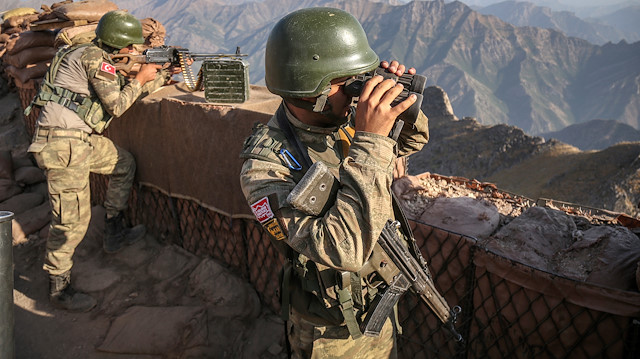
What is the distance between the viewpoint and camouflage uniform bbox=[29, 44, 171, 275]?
3789 millimetres

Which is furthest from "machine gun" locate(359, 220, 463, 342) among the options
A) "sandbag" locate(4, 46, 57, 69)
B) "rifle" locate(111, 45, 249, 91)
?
"sandbag" locate(4, 46, 57, 69)

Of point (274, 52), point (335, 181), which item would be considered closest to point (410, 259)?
point (335, 181)

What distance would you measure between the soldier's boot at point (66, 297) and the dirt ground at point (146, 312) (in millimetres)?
64

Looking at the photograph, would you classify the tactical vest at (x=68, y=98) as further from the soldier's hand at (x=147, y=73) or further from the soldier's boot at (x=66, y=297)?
the soldier's boot at (x=66, y=297)

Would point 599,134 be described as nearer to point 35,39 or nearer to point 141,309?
point 35,39

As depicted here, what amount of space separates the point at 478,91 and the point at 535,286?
13092 centimetres

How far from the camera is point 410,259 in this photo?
6.66 ft

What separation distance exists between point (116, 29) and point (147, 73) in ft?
1.54

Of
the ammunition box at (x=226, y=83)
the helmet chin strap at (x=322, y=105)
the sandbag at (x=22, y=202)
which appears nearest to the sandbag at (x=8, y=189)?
the sandbag at (x=22, y=202)

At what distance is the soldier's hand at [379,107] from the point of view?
60.3 inches

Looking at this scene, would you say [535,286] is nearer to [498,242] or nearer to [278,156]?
[498,242]

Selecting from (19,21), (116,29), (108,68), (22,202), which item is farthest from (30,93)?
(108,68)

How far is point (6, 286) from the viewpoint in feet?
8.39

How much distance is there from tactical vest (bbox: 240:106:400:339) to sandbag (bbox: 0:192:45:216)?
16.2ft
